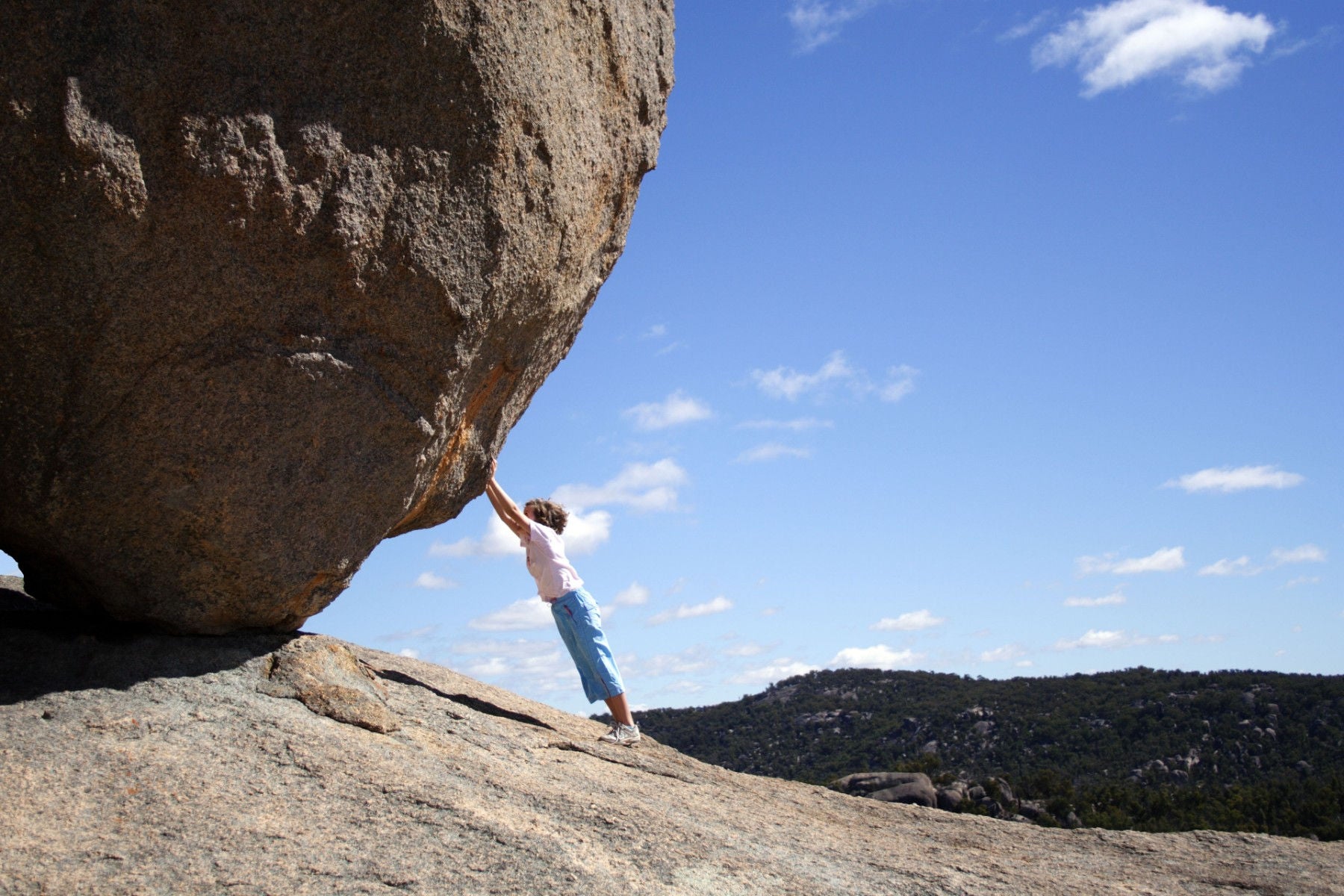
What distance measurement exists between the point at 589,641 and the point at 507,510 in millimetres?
939

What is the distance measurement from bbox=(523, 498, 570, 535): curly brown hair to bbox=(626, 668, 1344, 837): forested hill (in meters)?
11.2

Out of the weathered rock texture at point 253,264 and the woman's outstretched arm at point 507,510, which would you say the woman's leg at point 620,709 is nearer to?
the woman's outstretched arm at point 507,510

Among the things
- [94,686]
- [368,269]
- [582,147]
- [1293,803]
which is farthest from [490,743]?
[1293,803]

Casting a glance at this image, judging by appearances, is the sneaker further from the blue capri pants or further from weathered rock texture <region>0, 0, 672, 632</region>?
weathered rock texture <region>0, 0, 672, 632</region>

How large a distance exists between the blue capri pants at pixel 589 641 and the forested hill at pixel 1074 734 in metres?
10.7

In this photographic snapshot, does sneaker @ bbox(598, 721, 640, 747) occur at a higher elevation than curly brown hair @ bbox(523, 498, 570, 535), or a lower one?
lower

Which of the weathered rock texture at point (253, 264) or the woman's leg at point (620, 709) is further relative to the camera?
the woman's leg at point (620, 709)

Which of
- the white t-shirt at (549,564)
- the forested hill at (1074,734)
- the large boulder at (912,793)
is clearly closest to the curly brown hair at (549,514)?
the white t-shirt at (549,564)

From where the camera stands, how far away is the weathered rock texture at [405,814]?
383 centimetres

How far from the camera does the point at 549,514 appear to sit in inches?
261

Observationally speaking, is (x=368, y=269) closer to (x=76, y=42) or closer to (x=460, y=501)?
(x=76, y=42)

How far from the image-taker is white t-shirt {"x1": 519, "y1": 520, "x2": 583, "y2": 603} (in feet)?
21.0

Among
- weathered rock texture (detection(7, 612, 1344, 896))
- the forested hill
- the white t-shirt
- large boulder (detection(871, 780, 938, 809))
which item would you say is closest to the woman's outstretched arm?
the white t-shirt

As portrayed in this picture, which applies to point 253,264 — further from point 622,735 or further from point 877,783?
point 877,783
